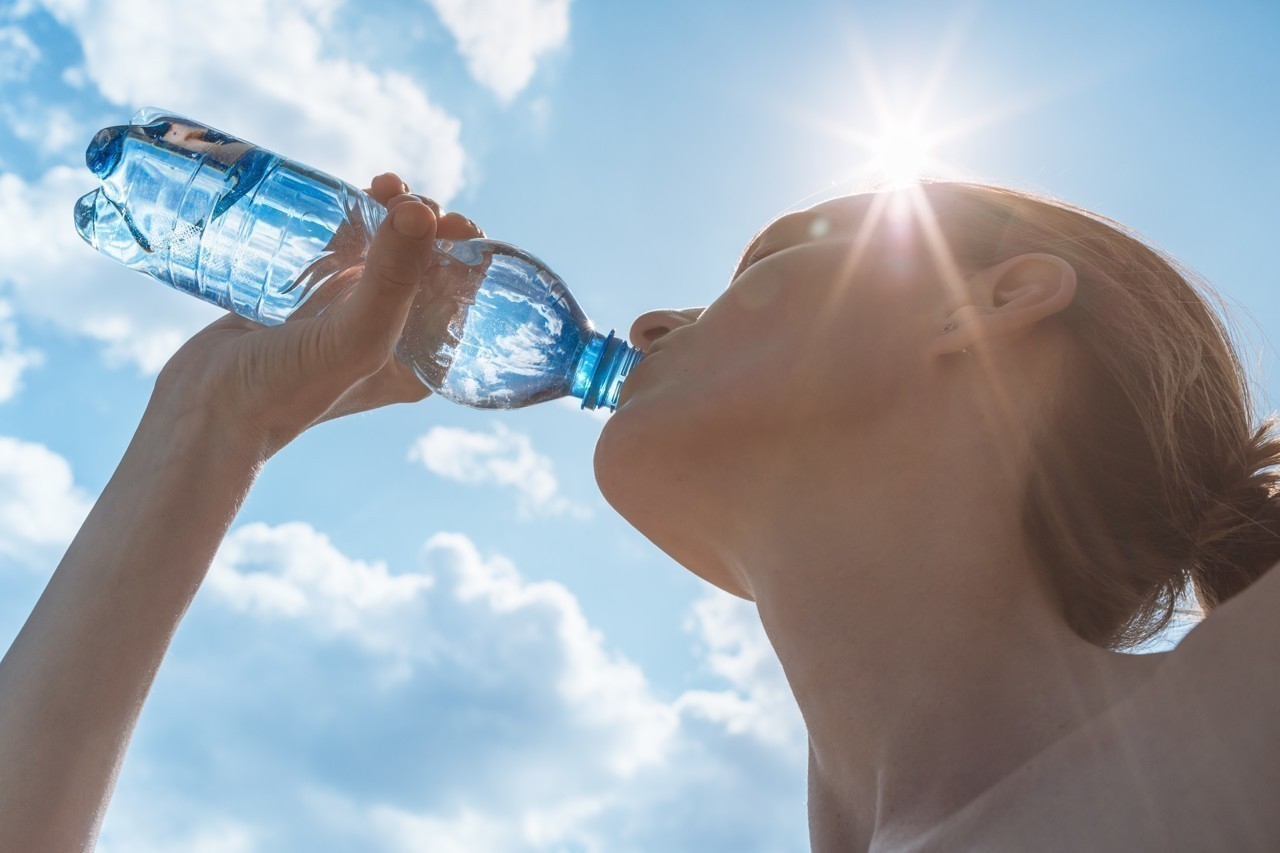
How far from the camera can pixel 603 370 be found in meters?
2.93

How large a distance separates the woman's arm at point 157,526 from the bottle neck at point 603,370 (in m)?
0.55

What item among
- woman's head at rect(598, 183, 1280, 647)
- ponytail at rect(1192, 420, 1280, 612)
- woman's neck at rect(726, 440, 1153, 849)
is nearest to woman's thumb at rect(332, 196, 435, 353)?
woman's head at rect(598, 183, 1280, 647)

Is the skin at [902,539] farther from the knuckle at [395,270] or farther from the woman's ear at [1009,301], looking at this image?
the knuckle at [395,270]

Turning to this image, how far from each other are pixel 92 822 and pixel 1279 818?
6.48 ft

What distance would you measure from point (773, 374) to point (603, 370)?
107 centimetres

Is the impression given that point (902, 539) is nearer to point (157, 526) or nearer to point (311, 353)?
point (311, 353)

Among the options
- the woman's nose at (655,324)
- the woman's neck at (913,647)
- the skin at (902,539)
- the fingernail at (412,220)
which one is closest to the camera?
the skin at (902,539)

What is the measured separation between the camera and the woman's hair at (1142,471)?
1859 millimetres

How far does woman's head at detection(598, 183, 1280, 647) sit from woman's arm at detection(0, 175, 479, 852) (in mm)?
686

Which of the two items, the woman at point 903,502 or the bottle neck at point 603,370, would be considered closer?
the woman at point 903,502

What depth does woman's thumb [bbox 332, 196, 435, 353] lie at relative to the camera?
2.16 meters

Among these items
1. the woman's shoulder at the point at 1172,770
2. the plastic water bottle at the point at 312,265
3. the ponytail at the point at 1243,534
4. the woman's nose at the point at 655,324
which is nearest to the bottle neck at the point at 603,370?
the plastic water bottle at the point at 312,265

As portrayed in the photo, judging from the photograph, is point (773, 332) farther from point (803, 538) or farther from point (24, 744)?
point (24, 744)

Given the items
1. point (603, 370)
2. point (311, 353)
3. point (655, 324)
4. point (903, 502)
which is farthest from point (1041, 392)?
point (311, 353)
